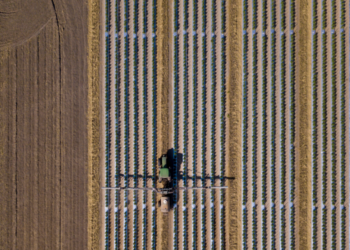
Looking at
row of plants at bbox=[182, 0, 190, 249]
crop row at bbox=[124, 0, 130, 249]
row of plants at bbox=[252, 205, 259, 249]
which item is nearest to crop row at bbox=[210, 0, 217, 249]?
row of plants at bbox=[182, 0, 190, 249]

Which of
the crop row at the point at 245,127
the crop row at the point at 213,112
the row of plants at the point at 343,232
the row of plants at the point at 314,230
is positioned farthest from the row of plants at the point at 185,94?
the row of plants at the point at 343,232

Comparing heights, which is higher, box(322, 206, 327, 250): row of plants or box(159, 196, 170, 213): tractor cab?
box(159, 196, 170, 213): tractor cab

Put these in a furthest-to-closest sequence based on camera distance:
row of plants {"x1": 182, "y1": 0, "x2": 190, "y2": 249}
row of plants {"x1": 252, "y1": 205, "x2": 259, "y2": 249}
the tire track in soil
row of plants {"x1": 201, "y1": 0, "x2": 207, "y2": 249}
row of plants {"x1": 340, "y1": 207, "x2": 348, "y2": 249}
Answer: the tire track in soil → row of plants {"x1": 182, "y1": 0, "x2": 190, "y2": 249} → row of plants {"x1": 201, "y1": 0, "x2": 207, "y2": 249} → row of plants {"x1": 252, "y1": 205, "x2": 259, "y2": 249} → row of plants {"x1": 340, "y1": 207, "x2": 348, "y2": 249}

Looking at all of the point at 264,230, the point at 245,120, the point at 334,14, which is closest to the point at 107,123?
the point at 245,120

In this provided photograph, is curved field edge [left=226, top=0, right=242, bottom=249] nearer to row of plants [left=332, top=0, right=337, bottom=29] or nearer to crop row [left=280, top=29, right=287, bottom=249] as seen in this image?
crop row [left=280, top=29, right=287, bottom=249]

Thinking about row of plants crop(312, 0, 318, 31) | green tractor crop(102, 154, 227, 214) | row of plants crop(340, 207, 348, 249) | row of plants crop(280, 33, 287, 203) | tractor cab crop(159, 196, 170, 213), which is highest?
row of plants crop(312, 0, 318, 31)

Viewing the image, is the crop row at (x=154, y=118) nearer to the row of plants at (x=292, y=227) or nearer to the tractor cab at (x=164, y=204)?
the tractor cab at (x=164, y=204)
